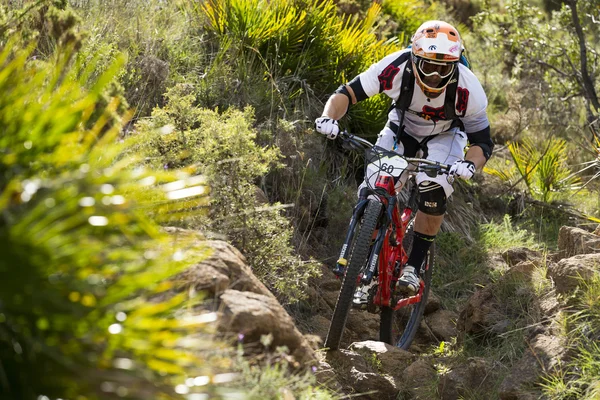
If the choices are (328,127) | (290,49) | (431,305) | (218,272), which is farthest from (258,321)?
(290,49)

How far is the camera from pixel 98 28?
792 cm

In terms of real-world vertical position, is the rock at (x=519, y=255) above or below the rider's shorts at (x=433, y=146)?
below

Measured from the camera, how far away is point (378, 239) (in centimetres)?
607

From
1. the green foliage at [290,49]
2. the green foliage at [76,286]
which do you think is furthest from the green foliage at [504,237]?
the green foliage at [76,286]

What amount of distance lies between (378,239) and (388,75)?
4.29 feet

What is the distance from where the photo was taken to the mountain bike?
5.83 metres

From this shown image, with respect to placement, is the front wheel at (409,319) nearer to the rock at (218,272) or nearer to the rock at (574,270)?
A: the rock at (574,270)

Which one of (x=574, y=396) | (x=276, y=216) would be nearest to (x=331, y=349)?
(x=276, y=216)

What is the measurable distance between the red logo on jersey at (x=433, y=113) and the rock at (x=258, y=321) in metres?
2.70

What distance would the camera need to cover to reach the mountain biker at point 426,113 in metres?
6.43

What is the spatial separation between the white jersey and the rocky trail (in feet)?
3.74

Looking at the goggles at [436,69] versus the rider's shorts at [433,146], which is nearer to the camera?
the goggles at [436,69]

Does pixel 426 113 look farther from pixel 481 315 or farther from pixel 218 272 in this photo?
pixel 218 272

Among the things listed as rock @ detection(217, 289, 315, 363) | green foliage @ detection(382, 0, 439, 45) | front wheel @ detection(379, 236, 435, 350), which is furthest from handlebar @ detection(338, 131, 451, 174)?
green foliage @ detection(382, 0, 439, 45)
